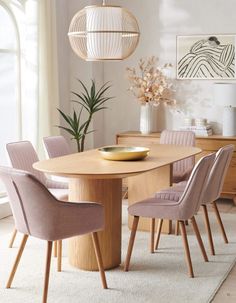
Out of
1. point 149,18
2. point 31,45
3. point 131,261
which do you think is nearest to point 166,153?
point 131,261

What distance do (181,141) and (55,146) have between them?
125 centimetres

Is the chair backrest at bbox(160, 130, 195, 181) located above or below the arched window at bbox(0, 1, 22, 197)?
below

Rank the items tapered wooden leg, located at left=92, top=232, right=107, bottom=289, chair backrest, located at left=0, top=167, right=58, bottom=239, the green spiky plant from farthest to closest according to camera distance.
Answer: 1. the green spiky plant
2. tapered wooden leg, located at left=92, top=232, right=107, bottom=289
3. chair backrest, located at left=0, top=167, right=58, bottom=239

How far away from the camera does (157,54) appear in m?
7.01

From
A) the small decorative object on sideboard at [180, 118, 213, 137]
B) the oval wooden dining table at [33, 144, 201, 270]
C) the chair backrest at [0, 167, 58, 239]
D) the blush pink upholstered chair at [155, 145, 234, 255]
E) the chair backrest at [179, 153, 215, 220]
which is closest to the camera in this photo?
the chair backrest at [0, 167, 58, 239]

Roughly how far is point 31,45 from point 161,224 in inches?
98.6

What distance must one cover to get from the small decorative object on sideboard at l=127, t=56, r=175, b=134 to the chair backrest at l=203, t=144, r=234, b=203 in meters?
2.11

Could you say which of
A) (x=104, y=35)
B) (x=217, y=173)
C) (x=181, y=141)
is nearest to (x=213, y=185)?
(x=217, y=173)

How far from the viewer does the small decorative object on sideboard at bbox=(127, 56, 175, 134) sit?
6.69m

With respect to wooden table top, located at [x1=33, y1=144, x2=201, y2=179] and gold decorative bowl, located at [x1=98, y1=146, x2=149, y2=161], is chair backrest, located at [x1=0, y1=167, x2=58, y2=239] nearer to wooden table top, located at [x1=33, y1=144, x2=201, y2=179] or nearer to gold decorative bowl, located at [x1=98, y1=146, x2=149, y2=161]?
wooden table top, located at [x1=33, y1=144, x2=201, y2=179]

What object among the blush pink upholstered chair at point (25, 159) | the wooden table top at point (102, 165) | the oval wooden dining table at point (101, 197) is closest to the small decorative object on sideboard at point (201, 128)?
the wooden table top at point (102, 165)

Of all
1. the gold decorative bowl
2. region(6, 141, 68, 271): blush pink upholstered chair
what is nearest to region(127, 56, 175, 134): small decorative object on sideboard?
region(6, 141, 68, 271): blush pink upholstered chair

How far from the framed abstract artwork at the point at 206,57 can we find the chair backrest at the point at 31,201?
12.0ft

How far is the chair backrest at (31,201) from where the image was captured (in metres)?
3.48
